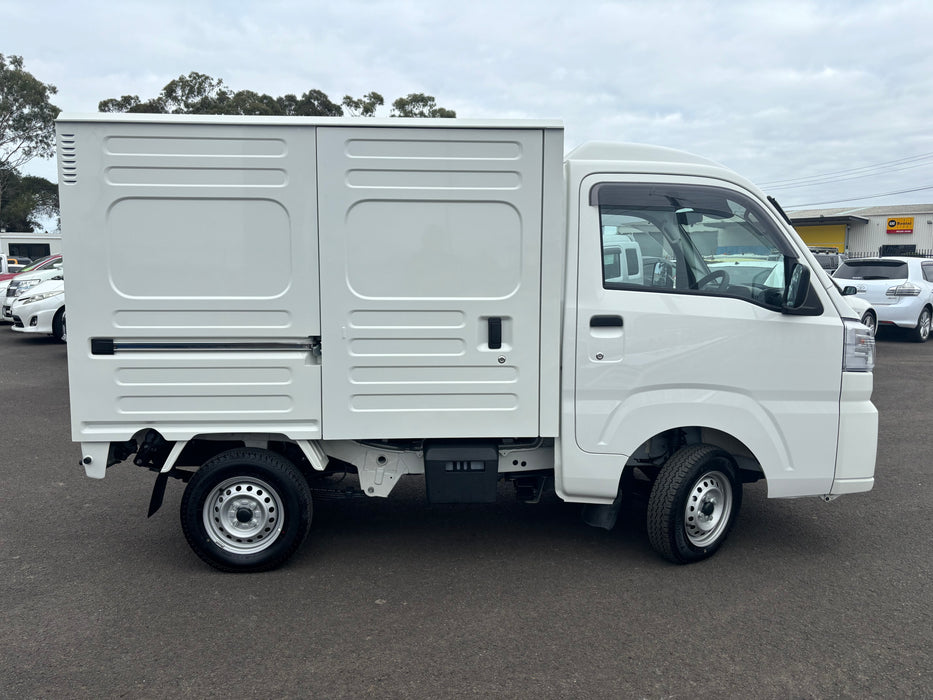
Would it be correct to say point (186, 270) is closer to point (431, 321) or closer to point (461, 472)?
point (431, 321)

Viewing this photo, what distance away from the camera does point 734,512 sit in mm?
4719

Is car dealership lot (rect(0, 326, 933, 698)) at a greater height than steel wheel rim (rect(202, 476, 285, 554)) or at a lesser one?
lesser

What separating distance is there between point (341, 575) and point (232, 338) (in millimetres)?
1530

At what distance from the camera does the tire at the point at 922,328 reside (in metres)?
15.2

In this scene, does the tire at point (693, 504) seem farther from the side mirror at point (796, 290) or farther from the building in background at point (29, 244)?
the building in background at point (29, 244)

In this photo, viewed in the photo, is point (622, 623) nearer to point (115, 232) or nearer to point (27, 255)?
point (115, 232)

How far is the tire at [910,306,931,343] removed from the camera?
15234 mm

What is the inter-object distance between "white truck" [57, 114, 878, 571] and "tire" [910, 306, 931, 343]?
1257 centimetres

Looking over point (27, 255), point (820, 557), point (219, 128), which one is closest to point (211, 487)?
point (219, 128)

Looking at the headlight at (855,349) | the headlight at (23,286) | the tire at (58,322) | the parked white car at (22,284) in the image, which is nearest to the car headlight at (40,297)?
the tire at (58,322)

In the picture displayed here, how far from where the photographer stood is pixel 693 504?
4566 millimetres

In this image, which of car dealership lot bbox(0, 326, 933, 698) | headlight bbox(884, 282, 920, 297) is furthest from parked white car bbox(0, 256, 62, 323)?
headlight bbox(884, 282, 920, 297)

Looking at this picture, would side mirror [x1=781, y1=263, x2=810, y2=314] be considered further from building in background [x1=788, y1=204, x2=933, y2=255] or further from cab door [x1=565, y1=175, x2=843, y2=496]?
building in background [x1=788, y1=204, x2=933, y2=255]

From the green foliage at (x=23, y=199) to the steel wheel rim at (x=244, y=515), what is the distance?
1932 inches
